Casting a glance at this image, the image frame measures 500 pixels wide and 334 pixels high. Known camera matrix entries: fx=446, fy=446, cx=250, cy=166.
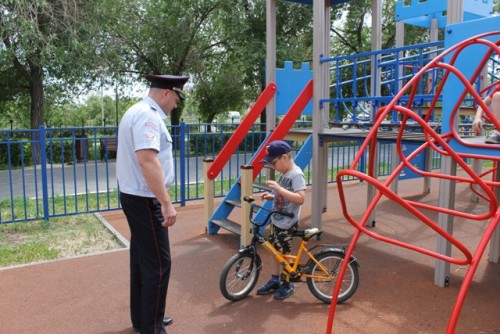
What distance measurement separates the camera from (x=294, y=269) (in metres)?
3.53

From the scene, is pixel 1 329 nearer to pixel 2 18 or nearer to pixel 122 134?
pixel 122 134

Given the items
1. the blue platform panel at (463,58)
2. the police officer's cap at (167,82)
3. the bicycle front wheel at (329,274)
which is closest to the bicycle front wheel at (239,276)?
the bicycle front wheel at (329,274)

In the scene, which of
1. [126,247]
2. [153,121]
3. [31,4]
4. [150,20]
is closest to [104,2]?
[31,4]

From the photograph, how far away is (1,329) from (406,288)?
3.26 metres

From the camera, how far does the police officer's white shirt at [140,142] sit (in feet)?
8.58

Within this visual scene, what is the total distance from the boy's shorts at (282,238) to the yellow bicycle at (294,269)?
47 millimetres

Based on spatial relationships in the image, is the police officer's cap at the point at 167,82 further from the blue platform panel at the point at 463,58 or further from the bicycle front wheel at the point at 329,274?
the blue platform panel at the point at 463,58

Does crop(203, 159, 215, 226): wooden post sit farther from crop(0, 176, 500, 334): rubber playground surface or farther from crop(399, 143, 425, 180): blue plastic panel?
crop(399, 143, 425, 180): blue plastic panel

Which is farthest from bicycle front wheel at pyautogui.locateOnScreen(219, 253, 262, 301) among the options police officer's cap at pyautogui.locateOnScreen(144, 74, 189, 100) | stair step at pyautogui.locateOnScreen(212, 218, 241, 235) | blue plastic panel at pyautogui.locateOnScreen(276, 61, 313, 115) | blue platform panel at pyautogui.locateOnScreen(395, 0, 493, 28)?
blue platform panel at pyautogui.locateOnScreen(395, 0, 493, 28)

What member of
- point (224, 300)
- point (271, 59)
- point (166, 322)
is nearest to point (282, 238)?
point (224, 300)

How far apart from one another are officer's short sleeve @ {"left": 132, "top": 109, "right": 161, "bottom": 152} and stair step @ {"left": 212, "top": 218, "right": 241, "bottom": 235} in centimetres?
252

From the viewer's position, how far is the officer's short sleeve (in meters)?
2.59

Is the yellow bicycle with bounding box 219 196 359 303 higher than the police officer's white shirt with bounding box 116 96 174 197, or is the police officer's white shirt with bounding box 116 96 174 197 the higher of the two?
the police officer's white shirt with bounding box 116 96 174 197

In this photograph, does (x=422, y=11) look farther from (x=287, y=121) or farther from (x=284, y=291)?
(x=284, y=291)
